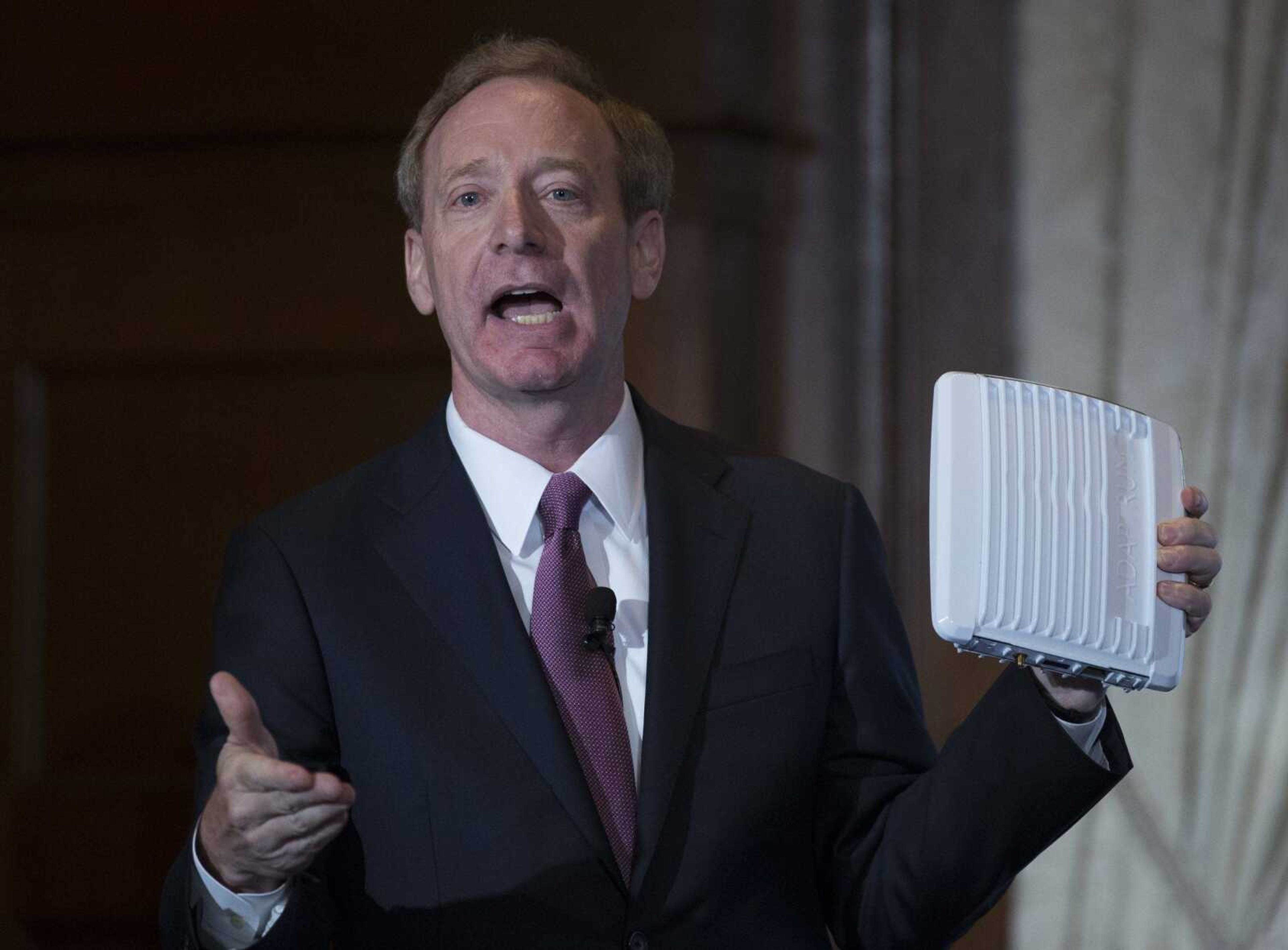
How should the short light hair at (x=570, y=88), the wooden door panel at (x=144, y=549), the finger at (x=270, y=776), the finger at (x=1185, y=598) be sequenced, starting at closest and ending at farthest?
1. the finger at (x=270, y=776)
2. the finger at (x=1185, y=598)
3. the short light hair at (x=570, y=88)
4. the wooden door panel at (x=144, y=549)

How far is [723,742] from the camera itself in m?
1.60

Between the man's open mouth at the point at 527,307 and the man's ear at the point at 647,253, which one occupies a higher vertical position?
the man's ear at the point at 647,253

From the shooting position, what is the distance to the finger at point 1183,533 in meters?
1.39

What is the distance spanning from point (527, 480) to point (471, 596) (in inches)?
6.6

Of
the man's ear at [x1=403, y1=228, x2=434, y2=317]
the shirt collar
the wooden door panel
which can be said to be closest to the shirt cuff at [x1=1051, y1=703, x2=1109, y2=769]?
the shirt collar

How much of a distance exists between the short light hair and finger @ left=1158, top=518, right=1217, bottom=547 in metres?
0.76

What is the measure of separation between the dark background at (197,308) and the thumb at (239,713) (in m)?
1.50

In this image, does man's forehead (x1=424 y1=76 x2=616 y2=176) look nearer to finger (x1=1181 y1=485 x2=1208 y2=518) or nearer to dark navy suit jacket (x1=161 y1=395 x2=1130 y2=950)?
dark navy suit jacket (x1=161 y1=395 x2=1130 y2=950)

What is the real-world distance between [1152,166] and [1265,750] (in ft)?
3.50

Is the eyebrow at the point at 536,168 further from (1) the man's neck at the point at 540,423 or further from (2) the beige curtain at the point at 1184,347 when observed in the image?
(2) the beige curtain at the point at 1184,347

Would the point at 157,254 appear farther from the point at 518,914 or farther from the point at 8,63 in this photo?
the point at 518,914

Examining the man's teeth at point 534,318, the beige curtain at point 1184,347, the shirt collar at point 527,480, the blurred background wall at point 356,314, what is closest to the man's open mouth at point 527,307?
the man's teeth at point 534,318

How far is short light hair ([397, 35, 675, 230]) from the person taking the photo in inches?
72.1

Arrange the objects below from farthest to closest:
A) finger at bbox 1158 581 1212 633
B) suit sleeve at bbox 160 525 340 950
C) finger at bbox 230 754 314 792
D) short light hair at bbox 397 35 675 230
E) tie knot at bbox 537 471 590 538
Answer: short light hair at bbox 397 35 675 230 < tie knot at bbox 537 471 590 538 < suit sleeve at bbox 160 525 340 950 < finger at bbox 1158 581 1212 633 < finger at bbox 230 754 314 792
